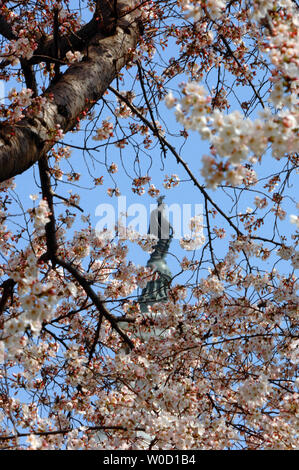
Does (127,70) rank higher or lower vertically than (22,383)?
higher

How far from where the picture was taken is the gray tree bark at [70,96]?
247 centimetres

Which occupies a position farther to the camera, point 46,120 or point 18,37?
point 18,37

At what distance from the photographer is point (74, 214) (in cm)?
473

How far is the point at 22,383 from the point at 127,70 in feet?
9.45

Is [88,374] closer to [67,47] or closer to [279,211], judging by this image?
[279,211]

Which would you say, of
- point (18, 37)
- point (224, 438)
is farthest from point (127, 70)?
point (224, 438)

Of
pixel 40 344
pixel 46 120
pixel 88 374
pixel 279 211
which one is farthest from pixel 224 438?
pixel 46 120

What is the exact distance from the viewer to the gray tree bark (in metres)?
2.47

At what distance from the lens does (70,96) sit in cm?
302

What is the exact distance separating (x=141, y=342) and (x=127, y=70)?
2.46m

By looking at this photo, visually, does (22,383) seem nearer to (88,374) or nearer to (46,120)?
(88,374)
